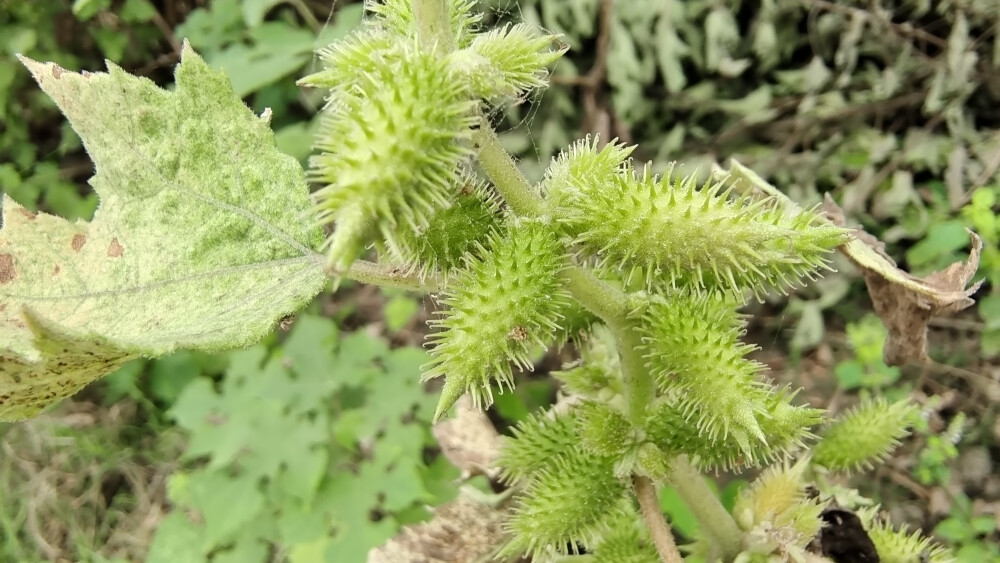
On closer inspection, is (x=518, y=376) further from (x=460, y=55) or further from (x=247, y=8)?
(x=460, y=55)

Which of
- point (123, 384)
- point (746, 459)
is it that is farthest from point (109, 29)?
point (746, 459)

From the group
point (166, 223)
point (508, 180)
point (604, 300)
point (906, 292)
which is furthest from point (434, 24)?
point (906, 292)

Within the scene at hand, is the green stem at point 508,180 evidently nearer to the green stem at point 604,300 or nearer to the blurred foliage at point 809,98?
the green stem at point 604,300

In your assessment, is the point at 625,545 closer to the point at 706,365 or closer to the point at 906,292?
the point at 706,365

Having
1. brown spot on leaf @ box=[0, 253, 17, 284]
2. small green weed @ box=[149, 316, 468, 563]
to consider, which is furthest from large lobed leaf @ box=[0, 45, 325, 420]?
small green weed @ box=[149, 316, 468, 563]

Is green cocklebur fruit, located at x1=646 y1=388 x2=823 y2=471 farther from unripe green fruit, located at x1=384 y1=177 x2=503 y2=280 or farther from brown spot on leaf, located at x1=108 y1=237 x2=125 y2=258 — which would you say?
brown spot on leaf, located at x1=108 y1=237 x2=125 y2=258

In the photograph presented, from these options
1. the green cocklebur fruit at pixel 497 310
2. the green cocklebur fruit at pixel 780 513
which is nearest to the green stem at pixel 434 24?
the green cocklebur fruit at pixel 497 310
